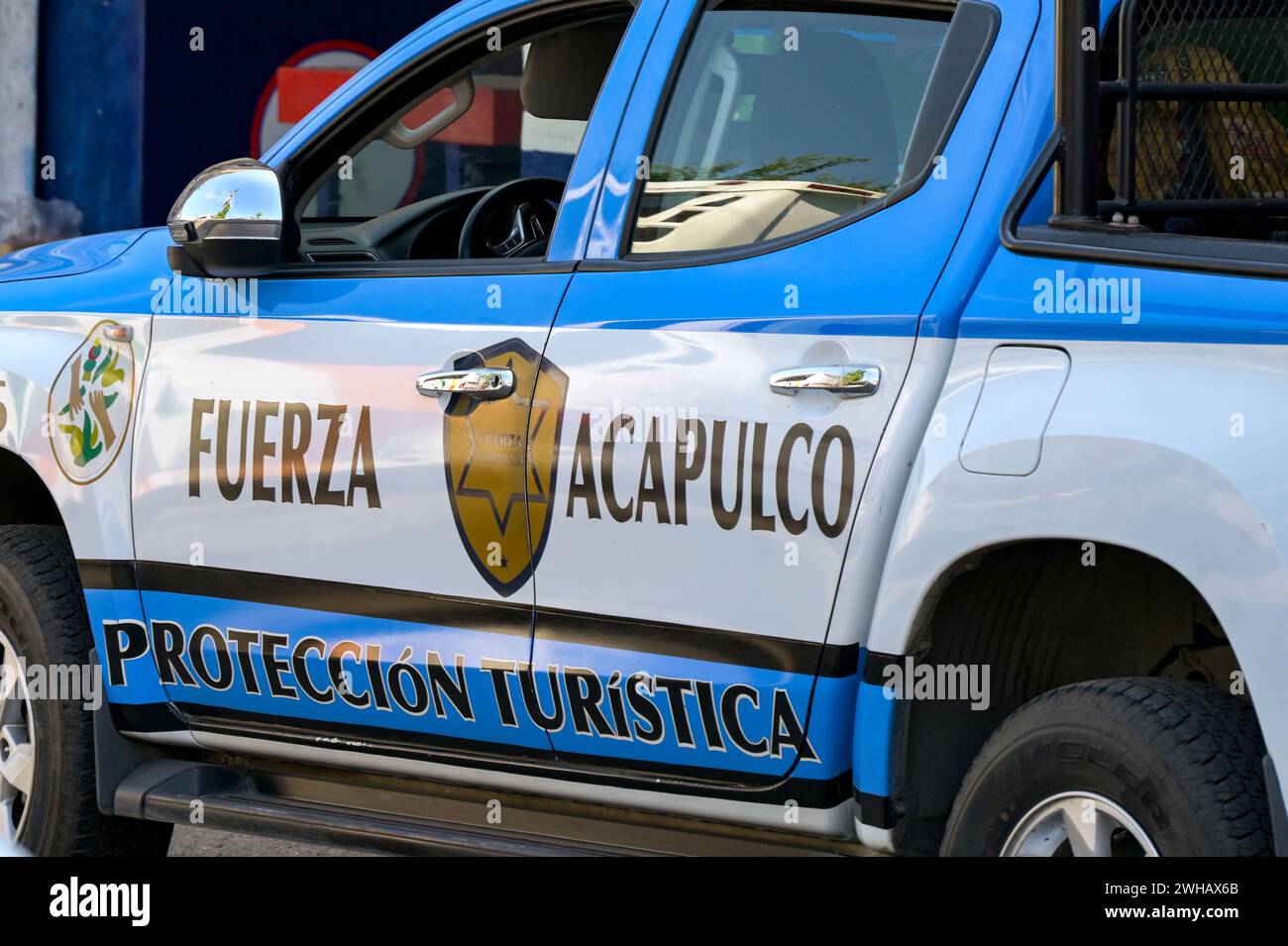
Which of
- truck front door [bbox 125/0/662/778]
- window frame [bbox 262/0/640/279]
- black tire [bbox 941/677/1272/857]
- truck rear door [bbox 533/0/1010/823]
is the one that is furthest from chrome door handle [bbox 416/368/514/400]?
black tire [bbox 941/677/1272/857]

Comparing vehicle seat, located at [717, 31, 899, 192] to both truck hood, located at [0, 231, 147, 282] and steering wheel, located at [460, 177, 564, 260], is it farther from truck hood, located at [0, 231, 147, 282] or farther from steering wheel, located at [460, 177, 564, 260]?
truck hood, located at [0, 231, 147, 282]

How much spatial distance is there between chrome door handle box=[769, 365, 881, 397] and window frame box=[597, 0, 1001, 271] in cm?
28

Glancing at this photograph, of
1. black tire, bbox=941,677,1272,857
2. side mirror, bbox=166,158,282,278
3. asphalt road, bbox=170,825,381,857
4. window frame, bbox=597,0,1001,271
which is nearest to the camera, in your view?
black tire, bbox=941,677,1272,857

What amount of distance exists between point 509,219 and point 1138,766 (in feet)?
7.25

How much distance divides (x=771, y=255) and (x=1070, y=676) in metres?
0.84

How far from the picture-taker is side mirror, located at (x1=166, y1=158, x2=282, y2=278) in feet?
12.2

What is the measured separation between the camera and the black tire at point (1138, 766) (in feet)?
8.39

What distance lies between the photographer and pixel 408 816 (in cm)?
365

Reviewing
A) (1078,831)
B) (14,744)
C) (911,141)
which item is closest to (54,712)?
(14,744)

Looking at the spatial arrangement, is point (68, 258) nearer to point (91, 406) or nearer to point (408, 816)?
point (91, 406)

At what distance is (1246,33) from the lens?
3168 mm

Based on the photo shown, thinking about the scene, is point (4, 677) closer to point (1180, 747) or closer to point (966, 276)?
point (966, 276)

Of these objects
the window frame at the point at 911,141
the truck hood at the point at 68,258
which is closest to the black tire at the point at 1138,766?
the window frame at the point at 911,141

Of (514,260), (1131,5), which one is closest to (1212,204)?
(1131,5)
